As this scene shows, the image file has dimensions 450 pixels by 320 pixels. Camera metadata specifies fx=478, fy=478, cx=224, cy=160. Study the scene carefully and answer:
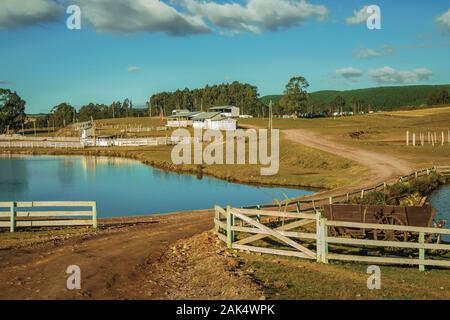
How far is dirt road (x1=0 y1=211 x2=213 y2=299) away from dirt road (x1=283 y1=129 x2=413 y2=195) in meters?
21.1

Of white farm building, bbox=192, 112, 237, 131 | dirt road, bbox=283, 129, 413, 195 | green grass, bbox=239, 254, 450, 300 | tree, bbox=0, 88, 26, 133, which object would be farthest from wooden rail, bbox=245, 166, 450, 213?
tree, bbox=0, 88, 26, 133

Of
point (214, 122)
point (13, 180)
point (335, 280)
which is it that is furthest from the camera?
point (214, 122)

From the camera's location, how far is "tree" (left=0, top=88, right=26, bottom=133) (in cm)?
16012

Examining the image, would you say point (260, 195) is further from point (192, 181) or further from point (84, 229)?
point (84, 229)

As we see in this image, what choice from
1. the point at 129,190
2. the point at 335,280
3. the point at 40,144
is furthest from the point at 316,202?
the point at 40,144

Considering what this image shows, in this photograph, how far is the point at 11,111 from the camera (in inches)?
6363

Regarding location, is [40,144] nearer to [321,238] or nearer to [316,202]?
[316,202]

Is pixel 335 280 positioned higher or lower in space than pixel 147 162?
higher

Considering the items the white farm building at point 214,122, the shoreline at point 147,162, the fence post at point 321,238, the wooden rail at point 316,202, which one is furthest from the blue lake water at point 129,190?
the white farm building at point 214,122

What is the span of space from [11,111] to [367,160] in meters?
139

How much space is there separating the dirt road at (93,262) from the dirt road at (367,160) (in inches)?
832

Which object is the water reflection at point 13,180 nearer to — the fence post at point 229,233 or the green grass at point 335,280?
the fence post at point 229,233

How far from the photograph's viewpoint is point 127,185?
54.6 meters
